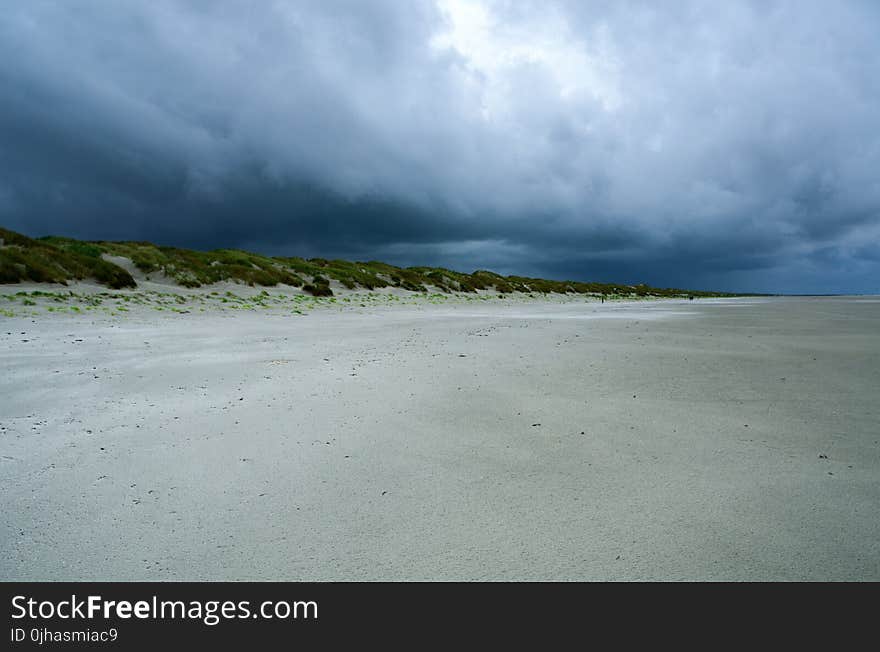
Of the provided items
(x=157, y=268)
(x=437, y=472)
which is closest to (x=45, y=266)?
(x=157, y=268)

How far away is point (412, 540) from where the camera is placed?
1871 millimetres

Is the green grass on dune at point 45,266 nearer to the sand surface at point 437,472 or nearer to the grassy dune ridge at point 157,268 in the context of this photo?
the grassy dune ridge at point 157,268

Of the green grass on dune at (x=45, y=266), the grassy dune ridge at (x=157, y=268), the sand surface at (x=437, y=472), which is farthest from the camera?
the grassy dune ridge at (x=157, y=268)

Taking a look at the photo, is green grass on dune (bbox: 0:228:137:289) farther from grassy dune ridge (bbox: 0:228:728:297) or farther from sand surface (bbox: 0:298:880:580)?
sand surface (bbox: 0:298:880:580)

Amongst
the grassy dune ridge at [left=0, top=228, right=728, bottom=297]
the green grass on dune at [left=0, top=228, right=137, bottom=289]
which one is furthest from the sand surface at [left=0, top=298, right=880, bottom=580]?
the grassy dune ridge at [left=0, top=228, right=728, bottom=297]

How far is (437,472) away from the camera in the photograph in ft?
8.32

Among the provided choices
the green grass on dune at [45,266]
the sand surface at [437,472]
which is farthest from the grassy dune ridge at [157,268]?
the sand surface at [437,472]

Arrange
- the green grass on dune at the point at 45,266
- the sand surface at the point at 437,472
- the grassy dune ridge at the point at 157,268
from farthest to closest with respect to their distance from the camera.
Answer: the grassy dune ridge at the point at 157,268, the green grass on dune at the point at 45,266, the sand surface at the point at 437,472

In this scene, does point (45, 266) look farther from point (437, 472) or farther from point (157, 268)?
point (437, 472)

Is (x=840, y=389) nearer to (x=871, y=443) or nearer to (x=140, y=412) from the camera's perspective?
(x=871, y=443)

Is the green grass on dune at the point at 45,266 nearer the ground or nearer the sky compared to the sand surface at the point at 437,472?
nearer the sky

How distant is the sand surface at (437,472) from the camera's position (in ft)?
5.73
